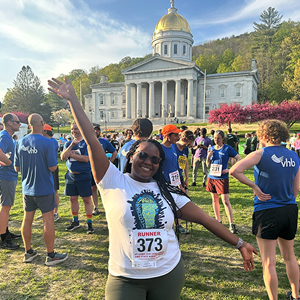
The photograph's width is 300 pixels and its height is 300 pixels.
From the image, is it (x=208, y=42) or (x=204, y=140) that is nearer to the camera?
(x=204, y=140)

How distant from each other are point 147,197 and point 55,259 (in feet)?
10.5

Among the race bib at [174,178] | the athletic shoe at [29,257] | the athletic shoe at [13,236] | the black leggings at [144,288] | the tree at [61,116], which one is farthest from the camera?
the tree at [61,116]

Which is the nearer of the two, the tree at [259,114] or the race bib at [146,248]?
the race bib at [146,248]

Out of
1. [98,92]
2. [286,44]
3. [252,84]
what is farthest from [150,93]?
[286,44]

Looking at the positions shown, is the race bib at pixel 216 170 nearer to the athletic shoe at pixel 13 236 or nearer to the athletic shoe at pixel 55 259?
the athletic shoe at pixel 55 259

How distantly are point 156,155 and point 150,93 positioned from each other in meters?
59.5

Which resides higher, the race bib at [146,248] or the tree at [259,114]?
the tree at [259,114]

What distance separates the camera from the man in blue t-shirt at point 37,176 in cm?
406

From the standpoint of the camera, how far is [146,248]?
6.04 ft

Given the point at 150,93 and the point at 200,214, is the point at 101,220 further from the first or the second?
the point at 150,93

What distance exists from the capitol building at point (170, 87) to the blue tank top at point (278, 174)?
49790mm

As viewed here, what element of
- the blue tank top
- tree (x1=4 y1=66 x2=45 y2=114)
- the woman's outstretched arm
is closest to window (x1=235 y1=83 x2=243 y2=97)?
tree (x1=4 y1=66 x2=45 y2=114)

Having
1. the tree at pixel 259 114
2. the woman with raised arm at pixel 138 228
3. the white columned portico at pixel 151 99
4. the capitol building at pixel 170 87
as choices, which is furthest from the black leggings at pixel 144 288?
the white columned portico at pixel 151 99

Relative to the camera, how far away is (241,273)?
389 centimetres
